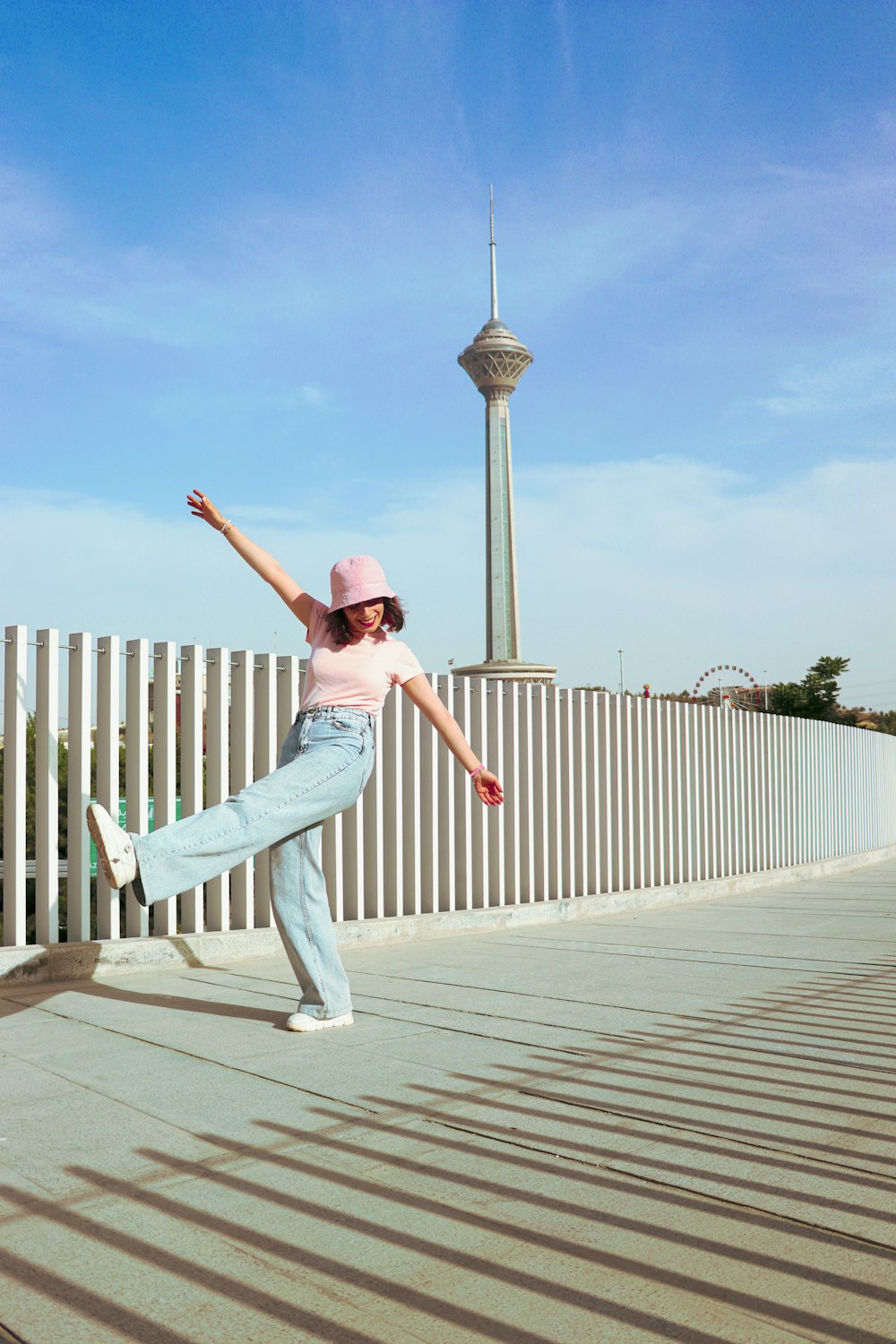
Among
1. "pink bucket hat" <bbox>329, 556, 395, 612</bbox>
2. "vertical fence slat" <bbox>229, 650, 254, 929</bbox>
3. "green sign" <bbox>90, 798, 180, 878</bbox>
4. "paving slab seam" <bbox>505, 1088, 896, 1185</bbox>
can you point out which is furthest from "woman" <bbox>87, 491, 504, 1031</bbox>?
"vertical fence slat" <bbox>229, 650, 254, 929</bbox>

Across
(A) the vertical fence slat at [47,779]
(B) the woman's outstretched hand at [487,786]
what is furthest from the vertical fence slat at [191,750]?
(B) the woman's outstretched hand at [487,786]

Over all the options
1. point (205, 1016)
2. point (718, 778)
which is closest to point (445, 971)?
point (205, 1016)

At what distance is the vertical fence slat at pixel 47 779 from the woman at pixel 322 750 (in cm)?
186

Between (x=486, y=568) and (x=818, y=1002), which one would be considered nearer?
(x=818, y=1002)

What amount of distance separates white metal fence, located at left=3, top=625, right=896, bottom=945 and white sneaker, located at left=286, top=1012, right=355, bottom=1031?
6.45 ft

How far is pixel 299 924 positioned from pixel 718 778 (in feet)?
28.2

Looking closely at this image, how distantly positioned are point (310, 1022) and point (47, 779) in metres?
2.32

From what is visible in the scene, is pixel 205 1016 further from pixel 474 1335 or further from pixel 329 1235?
pixel 474 1335

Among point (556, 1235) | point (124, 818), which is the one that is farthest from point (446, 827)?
point (556, 1235)

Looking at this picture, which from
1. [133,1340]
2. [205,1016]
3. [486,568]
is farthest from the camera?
[486,568]

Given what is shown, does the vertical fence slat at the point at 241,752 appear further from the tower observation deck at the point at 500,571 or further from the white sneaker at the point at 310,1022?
the tower observation deck at the point at 500,571

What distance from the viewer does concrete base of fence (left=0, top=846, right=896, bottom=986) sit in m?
5.59

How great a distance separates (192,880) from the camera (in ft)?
12.1

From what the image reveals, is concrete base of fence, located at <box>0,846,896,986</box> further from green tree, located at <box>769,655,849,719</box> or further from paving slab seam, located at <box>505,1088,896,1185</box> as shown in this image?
green tree, located at <box>769,655,849,719</box>
